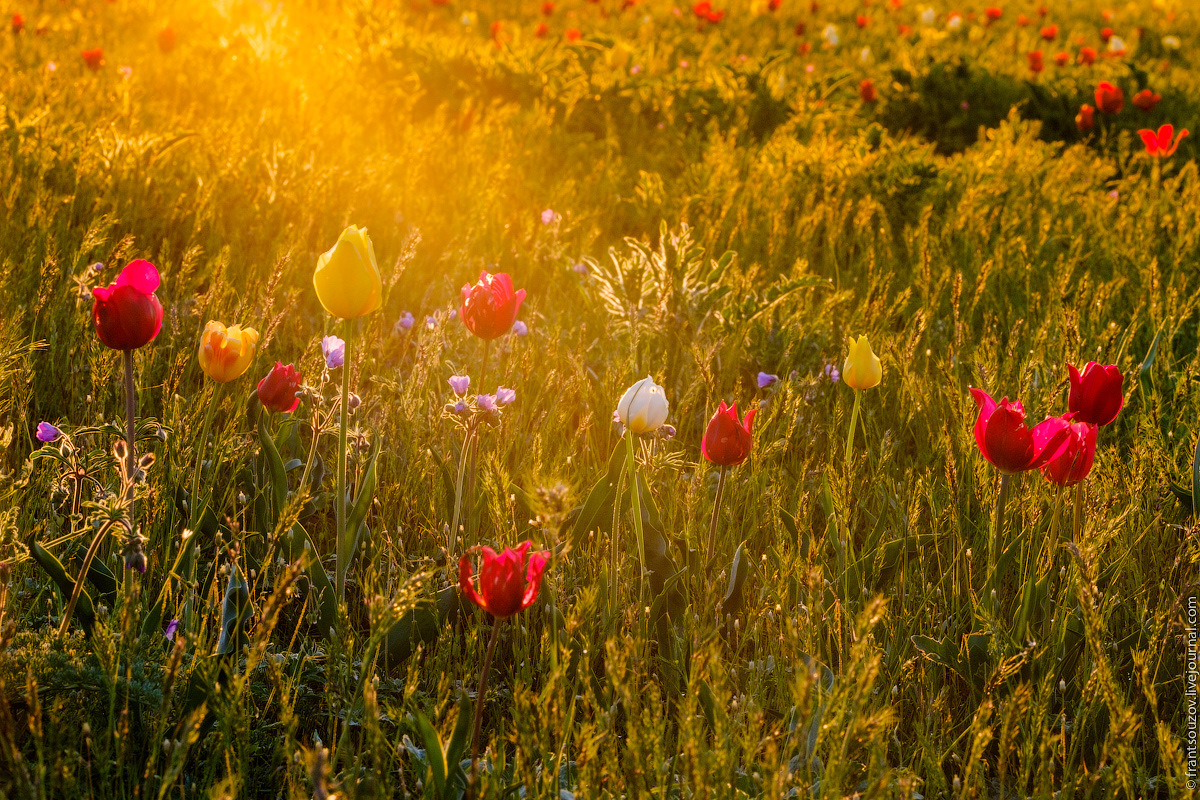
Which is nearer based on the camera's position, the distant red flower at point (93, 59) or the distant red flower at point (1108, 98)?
the distant red flower at point (93, 59)

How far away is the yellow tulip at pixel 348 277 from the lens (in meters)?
1.22

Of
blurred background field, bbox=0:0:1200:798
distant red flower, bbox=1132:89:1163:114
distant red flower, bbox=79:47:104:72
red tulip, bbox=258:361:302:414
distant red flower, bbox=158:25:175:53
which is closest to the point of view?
blurred background field, bbox=0:0:1200:798

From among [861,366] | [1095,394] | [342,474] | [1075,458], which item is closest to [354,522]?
[342,474]

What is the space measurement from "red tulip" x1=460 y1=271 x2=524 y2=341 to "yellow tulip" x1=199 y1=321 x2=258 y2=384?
14.3 inches

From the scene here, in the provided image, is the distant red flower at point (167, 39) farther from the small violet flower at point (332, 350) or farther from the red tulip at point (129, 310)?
the red tulip at point (129, 310)

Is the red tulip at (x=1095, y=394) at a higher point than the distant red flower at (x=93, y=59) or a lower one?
lower

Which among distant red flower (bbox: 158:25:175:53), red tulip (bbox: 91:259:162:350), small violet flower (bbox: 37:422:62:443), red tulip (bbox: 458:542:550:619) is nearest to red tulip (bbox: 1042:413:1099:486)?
red tulip (bbox: 458:542:550:619)

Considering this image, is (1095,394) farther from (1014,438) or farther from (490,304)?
(490,304)

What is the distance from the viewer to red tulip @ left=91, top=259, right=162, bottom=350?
Result: 1280 millimetres

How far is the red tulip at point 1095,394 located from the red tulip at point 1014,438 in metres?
0.18

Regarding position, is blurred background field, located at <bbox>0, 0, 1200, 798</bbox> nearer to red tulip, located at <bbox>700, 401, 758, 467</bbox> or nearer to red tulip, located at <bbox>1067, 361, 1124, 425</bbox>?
red tulip, located at <bbox>1067, 361, 1124, 425</bbox>

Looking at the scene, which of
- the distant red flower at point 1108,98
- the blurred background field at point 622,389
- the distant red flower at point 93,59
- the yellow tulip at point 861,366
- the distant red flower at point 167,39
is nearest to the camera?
the blurred background field at point 622,389

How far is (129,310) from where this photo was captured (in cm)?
129

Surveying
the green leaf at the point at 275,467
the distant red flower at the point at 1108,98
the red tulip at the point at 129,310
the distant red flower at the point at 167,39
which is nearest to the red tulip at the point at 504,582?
the green leaf at the point at 275,467
